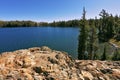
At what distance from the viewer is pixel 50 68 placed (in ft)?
32.8

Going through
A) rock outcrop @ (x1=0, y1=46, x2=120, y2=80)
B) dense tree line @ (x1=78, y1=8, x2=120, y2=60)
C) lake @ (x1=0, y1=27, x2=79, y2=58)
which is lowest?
lake @ (x1=0, y1=27, x2=79, y2=58)

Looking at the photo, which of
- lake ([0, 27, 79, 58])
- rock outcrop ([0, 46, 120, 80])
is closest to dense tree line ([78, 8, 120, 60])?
lake ([0, 27, 79, 58])

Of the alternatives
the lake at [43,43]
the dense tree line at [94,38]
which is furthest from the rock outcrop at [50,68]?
the lake at [43,43]

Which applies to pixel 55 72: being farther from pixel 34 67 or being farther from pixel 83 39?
pixel 83 39

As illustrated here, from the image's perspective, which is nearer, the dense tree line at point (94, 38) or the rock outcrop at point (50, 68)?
the rock outcrop at point (50, 68)

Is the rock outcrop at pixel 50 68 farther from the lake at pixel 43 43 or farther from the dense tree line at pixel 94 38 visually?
the lake at pixel 43 43

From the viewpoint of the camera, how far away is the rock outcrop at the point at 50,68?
9.23 m

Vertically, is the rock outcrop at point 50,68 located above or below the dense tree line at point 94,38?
above

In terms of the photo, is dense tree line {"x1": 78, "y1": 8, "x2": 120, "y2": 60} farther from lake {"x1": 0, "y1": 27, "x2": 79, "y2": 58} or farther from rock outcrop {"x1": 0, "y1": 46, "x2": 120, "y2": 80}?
rock outcrop {"x1": 0, "y1": 46, "x2": 120, "y2": 80}

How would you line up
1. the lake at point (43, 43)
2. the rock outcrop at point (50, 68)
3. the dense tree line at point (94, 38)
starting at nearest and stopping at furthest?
the rock outcrop at point (50, 68), the dense tree line at point (94, 38), the lake at point (43, 43)

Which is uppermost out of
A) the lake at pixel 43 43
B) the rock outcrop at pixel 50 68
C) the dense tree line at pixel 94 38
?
the rock outcrop at pixel 50 68

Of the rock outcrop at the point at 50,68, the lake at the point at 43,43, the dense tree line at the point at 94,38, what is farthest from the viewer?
the lake at the point at 43,43

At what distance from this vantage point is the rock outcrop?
363 inches

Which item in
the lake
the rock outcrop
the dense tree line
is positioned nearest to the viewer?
the rock outcrop
